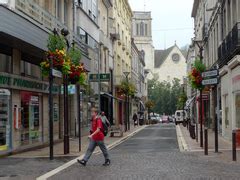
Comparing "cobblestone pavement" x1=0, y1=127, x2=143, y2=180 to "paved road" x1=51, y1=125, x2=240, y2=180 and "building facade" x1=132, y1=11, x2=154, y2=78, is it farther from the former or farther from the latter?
"building facade" x1=132, y1=11, x2=154, y2=78

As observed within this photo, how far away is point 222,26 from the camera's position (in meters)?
28.7

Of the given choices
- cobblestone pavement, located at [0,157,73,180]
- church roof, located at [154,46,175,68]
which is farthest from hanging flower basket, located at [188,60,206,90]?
church roof, located at [154,46,175,68]

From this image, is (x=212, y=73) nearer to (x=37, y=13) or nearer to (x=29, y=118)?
(x=37, y=13)

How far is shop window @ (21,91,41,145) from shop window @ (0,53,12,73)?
5.13 ft

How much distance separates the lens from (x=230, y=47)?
23953 millimetres

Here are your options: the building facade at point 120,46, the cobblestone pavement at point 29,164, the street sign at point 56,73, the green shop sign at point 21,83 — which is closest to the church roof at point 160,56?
the building facade at point 120,46

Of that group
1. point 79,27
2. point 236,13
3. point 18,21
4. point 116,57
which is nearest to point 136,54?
point 116,57

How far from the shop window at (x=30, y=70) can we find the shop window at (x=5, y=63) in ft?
4.99

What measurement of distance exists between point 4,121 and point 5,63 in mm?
2150

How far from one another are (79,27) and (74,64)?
11.9 m

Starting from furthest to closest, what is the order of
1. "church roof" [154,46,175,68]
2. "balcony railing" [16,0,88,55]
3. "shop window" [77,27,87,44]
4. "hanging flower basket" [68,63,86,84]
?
"church roof" [154,46,175,68] → "shop window" [77,27,87,44] → "hanging flower basket" [68,63,86,84] → "balcony railing" [16,0,88,55]

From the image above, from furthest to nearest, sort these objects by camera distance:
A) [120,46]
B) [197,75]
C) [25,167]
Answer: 1. [120,46]
2. [197,75]
3. [25,167]

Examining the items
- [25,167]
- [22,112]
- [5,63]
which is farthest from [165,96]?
[25,167]

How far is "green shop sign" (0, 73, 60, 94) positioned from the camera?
18.6 m
